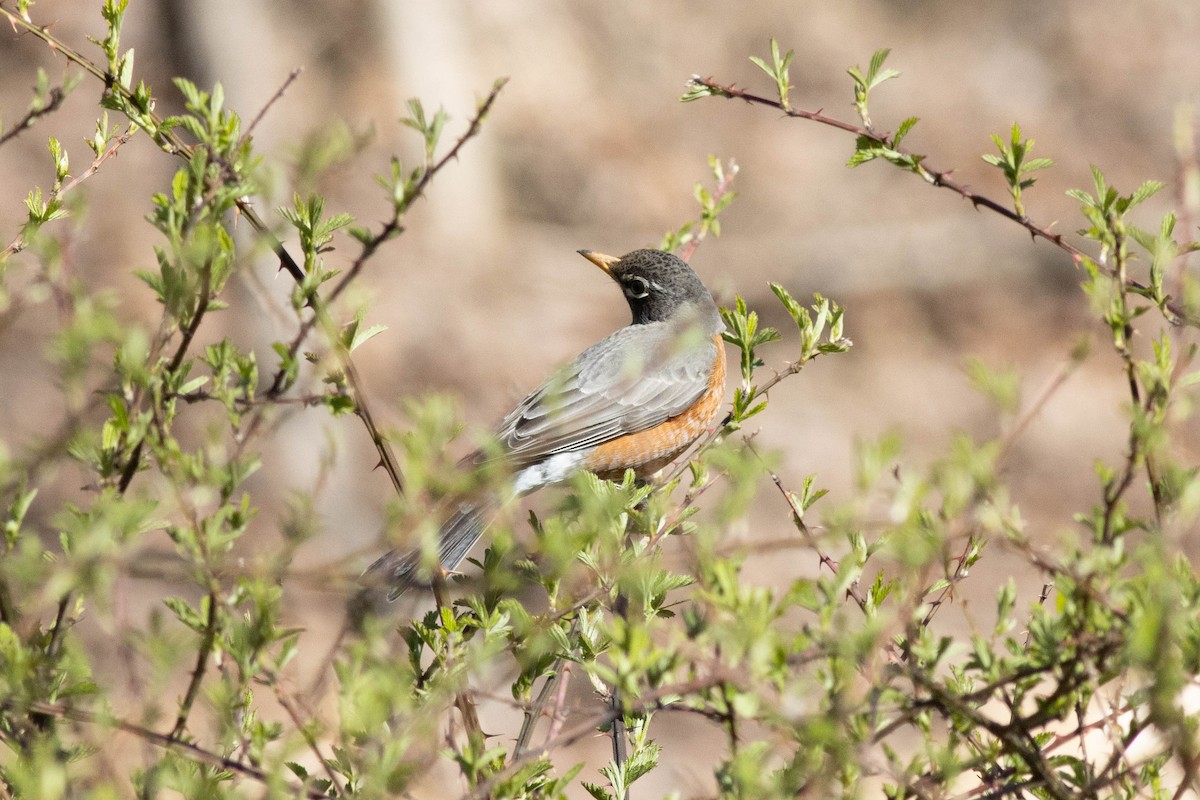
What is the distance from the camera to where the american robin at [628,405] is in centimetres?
513

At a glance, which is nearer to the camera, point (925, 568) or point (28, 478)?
point (925, 568)

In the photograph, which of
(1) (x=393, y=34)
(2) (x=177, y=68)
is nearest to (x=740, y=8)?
(1) (x=393, y=34)

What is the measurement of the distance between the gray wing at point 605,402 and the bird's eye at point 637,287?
0.97 feet

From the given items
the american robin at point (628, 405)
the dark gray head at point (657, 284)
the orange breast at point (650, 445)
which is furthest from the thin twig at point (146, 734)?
the dark gray head at point (657, 284)

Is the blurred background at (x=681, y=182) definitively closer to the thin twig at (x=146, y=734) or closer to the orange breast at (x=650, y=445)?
the orange breast at (x=650, y=445)

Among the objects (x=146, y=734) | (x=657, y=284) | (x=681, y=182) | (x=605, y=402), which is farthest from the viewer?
(x=681, y=182)

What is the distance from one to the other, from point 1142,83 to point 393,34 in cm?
673

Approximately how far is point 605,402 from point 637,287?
742 millimetres

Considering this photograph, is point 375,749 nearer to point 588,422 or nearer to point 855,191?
point 588,422

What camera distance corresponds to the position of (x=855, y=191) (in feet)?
35.6

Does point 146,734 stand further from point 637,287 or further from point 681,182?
point 681,182

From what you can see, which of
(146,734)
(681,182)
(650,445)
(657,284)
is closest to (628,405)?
(650,445)

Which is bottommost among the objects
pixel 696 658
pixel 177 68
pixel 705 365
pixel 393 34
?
pixel 696 658

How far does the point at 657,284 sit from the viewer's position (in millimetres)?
5660
